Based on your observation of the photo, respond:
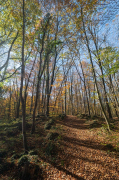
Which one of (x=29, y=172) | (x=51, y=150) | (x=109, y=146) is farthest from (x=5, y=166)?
(x=109, y=146)

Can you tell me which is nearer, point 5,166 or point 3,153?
point 5,166

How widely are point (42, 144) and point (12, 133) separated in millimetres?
4003

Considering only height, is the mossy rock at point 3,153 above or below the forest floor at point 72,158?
below

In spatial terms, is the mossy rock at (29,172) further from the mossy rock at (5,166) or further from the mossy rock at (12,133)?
the mossy rock at (12,133)

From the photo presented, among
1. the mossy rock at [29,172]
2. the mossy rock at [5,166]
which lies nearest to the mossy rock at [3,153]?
the mossy rock at [5,166]

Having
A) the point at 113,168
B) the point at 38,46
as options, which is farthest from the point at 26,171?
the point at 38,46

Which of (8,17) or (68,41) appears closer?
(8,17)

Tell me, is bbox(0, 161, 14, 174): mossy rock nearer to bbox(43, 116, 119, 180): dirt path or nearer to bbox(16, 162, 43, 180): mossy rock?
bbox(16, 162, 43, 180): mossy rock

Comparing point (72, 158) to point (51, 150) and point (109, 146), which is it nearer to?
point (51, 150)

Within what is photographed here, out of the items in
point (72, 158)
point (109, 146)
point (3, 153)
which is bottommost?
point (3, 153)

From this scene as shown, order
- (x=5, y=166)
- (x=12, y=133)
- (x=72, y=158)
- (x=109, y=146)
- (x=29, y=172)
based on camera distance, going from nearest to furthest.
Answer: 1. (x=29, y=172)
2. (x=5, y=166)
3. (x=72, y=158)
4. (x=109, y=146)
5. (x=12, y=133)

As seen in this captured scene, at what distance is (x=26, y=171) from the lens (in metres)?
3.72

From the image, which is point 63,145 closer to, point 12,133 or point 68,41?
point 12,133

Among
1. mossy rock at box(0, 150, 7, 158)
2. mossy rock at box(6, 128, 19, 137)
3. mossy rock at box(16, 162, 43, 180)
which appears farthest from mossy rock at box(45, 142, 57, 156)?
mossy rock at box(6, 128, 19, 137)
